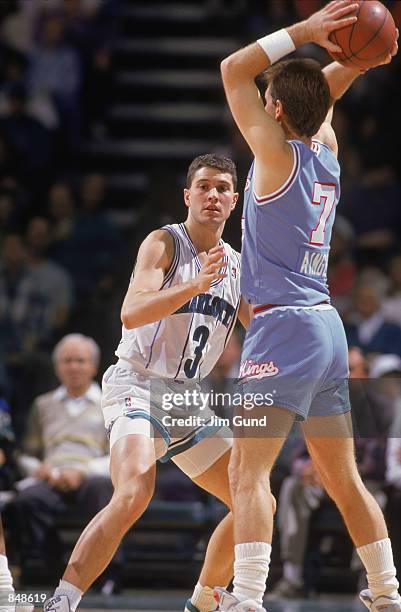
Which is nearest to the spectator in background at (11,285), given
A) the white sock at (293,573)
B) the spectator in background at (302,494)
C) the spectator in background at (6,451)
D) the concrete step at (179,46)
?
the spectator in background at (6,451)

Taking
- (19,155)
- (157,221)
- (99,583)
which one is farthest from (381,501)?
(19,155)

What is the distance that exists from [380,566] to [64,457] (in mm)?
3503

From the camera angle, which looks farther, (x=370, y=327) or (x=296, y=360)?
(x=370, y=327)

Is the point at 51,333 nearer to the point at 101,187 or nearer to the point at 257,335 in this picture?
the point at 101,187

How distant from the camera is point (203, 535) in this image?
26.4ft

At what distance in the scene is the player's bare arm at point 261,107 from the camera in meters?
4.95

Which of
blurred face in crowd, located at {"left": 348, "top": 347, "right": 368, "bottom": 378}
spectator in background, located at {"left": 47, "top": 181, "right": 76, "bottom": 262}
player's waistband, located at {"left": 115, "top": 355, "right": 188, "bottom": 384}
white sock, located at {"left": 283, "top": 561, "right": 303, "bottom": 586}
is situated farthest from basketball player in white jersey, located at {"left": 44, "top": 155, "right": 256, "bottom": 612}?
spectator in background, located at {"left": 47, "top": 181, "right": 76, "bottom": 262}

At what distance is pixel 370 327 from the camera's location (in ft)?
31.0

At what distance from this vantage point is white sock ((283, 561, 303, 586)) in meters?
7.70

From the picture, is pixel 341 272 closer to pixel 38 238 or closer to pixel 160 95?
pixel 38 238

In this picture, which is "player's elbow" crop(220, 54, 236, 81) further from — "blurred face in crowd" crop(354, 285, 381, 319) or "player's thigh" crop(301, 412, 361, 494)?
"blurred face in crowd" crop(354, 285, 381, 319)

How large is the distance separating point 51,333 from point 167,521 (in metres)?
2.46

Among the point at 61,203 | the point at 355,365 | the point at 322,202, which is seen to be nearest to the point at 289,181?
the point at 322,202

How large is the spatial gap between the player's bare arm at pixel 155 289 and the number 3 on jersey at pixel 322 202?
0.42m
